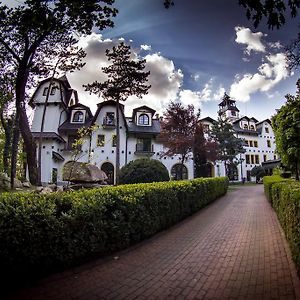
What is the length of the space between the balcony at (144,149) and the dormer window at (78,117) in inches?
301

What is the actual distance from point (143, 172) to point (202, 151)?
10164mm

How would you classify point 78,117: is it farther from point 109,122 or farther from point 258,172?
point 258,172

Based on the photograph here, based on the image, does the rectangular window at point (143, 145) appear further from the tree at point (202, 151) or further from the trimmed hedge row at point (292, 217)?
the trimmed hedge row at point (292, 217)

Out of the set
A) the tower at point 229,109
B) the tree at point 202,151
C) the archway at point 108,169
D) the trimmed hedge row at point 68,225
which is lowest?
the trimmed hedge row at point 68,225

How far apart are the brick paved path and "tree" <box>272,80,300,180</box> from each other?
186 inches

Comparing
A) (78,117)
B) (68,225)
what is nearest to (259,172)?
(78,117)

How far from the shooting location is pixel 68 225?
4812 mm

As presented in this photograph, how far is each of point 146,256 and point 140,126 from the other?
26804 millimetres

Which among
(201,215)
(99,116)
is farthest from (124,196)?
(99,116)

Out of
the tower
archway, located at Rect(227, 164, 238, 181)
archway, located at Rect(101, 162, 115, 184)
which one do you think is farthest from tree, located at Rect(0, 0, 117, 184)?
the tower

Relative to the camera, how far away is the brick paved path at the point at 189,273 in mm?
3877

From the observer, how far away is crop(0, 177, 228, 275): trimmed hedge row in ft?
13.6

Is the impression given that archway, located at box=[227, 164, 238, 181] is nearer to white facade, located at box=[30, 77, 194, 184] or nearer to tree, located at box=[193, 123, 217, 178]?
white facade, located at box=[30, 77, 194, 184]

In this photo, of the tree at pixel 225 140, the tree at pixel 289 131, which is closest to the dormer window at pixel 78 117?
the tree at pixel 225 140
